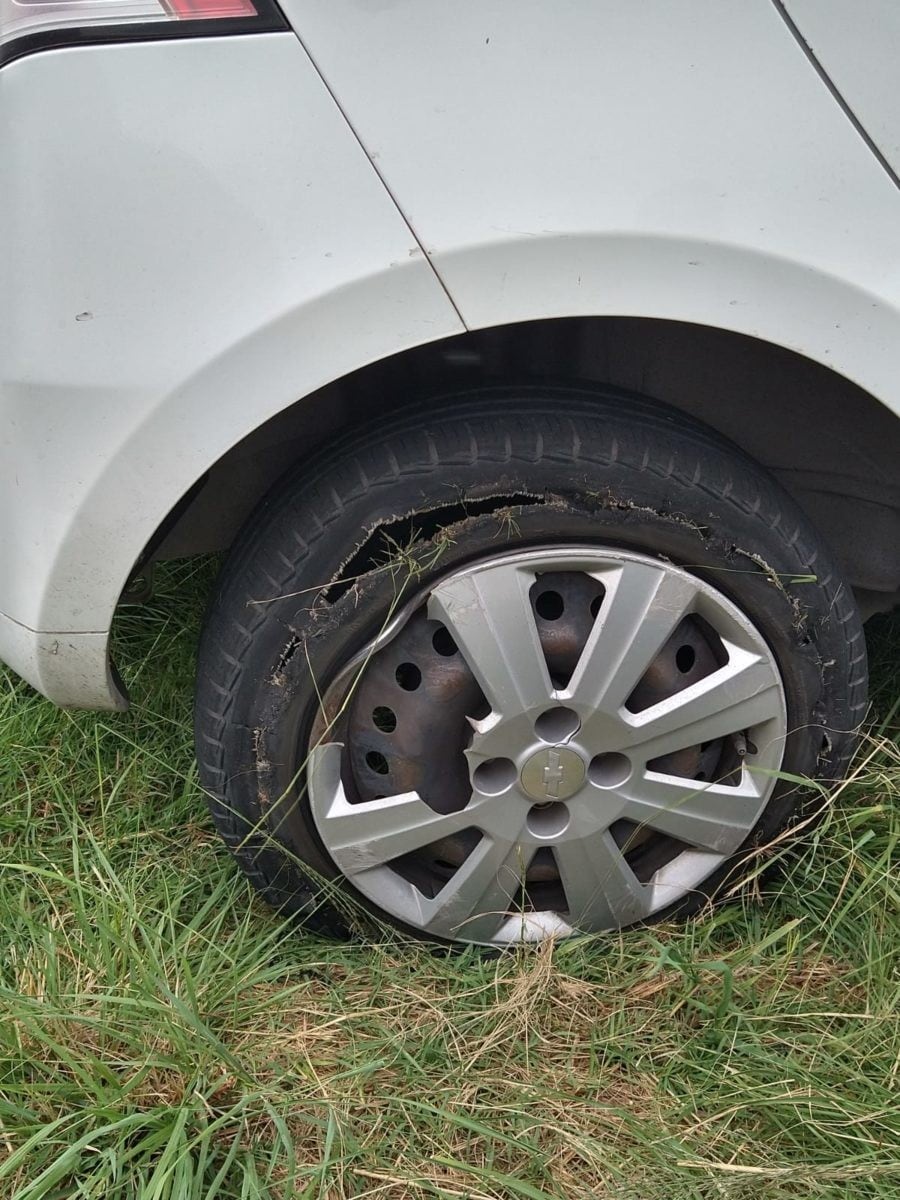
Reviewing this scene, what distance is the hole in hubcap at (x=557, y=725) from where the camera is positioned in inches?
55.6

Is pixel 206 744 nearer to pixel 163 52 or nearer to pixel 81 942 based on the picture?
pixel 81 942

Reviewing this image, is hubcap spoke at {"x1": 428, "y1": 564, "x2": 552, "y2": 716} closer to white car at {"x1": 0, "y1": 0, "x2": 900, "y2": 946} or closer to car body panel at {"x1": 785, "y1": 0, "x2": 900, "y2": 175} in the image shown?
white car at {"x1": 0, "y1": 0, "x2": 900, "y2": 946}

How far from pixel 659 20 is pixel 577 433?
1.58 feet

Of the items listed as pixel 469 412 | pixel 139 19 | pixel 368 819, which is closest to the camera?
pixel 139 19

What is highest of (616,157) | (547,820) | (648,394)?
(616,157)

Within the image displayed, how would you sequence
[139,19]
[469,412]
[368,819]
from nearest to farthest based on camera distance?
1. [139,19]
2. [469,412]
3. [368,819]

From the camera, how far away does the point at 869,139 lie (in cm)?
114

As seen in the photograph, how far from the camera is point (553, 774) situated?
1424 mm

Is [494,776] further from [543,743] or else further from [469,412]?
[469,412]

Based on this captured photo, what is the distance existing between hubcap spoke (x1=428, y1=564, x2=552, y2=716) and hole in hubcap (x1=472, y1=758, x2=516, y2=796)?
149 mm

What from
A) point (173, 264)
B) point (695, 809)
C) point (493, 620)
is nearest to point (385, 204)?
point (173, 264)

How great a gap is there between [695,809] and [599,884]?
0.19m

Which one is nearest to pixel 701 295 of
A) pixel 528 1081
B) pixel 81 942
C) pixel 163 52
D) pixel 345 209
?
pixel 345 209

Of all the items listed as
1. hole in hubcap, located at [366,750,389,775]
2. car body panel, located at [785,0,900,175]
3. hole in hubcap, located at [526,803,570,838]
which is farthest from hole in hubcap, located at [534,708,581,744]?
car body panel, located at [785,0,900,175]
